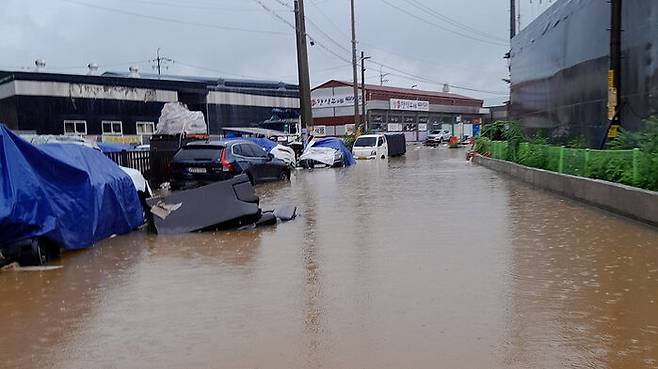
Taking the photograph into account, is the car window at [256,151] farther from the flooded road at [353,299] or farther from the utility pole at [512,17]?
the utility pole at [512,17]

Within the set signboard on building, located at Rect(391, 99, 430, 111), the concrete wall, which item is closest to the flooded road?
the concrete wall

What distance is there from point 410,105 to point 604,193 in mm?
66031

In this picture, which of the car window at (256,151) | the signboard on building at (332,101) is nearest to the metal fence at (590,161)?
the car window at (256,151)

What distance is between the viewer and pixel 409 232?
31.6ft

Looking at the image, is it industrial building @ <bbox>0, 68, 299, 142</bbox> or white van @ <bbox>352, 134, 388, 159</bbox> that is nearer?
industrial building @ <bbox>0, 68, 299, 142</bbox>

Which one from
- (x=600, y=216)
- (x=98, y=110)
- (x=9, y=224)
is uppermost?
(x=98, y=110)

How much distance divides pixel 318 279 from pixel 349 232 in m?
3.10

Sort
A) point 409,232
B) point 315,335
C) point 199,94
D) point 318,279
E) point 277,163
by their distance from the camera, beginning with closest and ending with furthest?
1. point 315,335
2. point 318,279
3. point 409,232
4. point 277,163
5. point 199,94

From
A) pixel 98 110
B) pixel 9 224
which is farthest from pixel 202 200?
pixel 98 110

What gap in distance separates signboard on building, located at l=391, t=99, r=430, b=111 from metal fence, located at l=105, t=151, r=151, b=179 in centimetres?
5530

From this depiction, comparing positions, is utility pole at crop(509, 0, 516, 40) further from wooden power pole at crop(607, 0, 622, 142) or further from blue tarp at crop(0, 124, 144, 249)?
blue tarp at crop(0, 124, 144, 249)

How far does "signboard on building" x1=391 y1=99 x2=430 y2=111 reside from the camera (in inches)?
2869

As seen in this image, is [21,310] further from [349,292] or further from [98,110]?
[98,110]

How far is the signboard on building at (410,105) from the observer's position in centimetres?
7288
